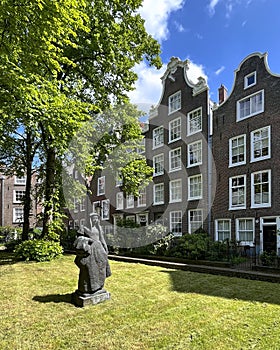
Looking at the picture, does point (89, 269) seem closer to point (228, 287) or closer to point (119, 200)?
point (228, 287)

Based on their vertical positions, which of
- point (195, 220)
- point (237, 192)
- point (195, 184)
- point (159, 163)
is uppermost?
point (159, 163)

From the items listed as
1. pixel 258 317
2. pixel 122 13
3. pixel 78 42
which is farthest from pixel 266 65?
pixel 258 317

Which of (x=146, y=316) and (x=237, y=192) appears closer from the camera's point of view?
(x=146, y=316)

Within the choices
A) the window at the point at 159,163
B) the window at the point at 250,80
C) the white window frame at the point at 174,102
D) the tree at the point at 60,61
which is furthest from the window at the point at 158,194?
the tree at the point at 60,61

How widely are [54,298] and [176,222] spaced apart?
53.5ft

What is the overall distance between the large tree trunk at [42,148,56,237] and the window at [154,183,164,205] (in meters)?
11.6

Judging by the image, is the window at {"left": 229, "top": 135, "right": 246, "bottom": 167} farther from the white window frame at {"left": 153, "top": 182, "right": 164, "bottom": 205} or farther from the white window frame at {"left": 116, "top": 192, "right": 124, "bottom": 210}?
the white window frame at {"left": 116, "top": 192, "right": 124, "bottom": 210}

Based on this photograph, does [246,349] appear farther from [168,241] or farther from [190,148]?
[190,148]

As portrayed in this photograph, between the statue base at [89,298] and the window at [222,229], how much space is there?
13.5 meters

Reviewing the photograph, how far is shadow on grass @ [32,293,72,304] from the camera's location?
6875mm

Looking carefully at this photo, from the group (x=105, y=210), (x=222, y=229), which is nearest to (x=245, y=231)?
(x=222, y=229)

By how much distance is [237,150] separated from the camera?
18594 millimetres

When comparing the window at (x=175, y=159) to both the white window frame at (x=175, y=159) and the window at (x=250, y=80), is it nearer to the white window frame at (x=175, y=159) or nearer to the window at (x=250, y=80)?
the white window frame at (x=175, y=159)

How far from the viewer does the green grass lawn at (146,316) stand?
4656 mm
